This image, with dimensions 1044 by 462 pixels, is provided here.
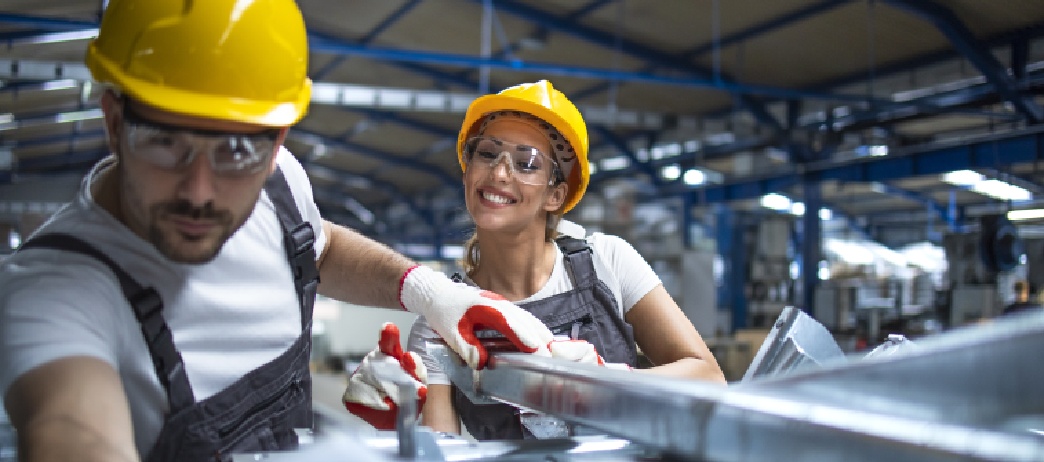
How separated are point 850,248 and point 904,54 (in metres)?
10.4

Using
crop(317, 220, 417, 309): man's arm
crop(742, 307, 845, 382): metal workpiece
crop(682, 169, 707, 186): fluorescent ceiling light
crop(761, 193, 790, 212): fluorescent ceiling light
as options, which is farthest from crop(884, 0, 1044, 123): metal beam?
crop(317, 220, 417, 309): man's arm

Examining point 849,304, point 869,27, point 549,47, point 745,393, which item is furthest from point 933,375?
point 849,304

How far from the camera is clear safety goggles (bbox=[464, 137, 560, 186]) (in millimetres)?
2115

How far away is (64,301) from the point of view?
1084 millimetres

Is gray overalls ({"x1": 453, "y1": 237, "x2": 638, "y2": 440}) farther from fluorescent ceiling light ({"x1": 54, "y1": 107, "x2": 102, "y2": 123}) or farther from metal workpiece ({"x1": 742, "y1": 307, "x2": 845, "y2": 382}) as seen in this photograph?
fluorescent ceiling light ({"x1": 54, "y1": 107, "x2": 102, "y2": 123})

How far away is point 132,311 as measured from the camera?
1.20 m

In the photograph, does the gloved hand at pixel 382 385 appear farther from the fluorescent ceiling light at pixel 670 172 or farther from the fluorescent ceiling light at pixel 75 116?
the fluorescent ceiling light at pixel 75 116

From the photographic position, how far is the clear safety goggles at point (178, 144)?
1148mm

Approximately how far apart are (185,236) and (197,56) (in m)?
0.28

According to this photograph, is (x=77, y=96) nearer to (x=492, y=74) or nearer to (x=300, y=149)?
(x=300, y=149)

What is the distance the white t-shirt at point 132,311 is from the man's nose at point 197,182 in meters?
0.18

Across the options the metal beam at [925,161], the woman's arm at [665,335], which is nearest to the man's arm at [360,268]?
the woman's arm at [665,335]

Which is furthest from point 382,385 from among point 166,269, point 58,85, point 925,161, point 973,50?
point 58,85

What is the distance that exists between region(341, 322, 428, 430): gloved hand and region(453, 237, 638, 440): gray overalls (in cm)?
42
